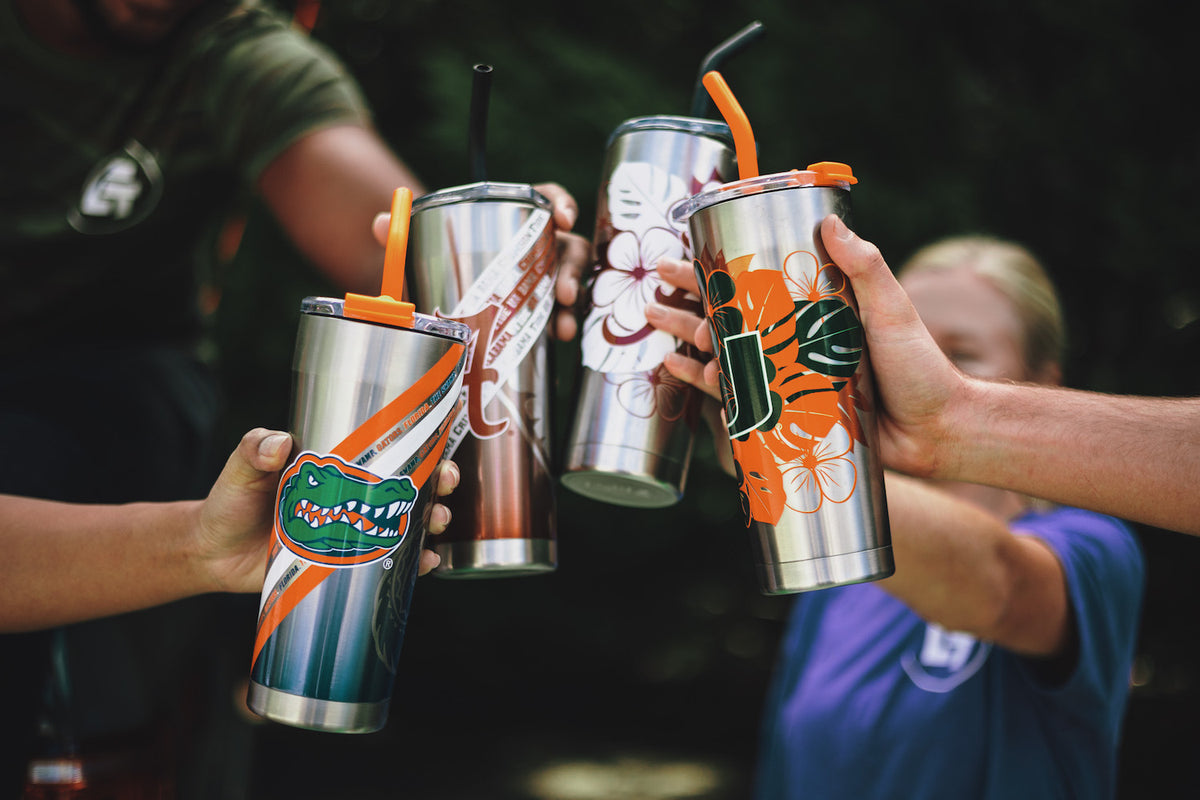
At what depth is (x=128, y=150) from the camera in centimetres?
145

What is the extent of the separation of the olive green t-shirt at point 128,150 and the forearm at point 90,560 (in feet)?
1.61

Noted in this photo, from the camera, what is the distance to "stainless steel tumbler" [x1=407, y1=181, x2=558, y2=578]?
1.04 m

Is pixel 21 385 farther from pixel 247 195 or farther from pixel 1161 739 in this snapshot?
pixel 1161 739

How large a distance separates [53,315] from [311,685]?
34.5 inches

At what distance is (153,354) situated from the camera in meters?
1.51

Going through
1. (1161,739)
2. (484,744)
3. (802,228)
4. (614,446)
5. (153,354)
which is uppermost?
(802,228)

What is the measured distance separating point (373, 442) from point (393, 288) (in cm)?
15

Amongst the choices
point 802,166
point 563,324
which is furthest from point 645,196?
point 802,166

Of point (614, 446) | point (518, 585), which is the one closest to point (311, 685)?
point (614, 446)

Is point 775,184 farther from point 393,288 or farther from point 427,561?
point 427,561

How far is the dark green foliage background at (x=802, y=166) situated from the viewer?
288 cm

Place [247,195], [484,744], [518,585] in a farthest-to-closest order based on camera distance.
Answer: [484,744] < [518,585] < [247,195]

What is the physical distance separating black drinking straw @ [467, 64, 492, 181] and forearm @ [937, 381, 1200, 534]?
24.3 inches

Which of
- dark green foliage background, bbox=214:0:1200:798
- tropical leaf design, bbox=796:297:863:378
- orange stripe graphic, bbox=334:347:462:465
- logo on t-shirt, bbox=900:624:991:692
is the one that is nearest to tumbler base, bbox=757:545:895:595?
tropical leaf design, bbox=796:297:863:378
